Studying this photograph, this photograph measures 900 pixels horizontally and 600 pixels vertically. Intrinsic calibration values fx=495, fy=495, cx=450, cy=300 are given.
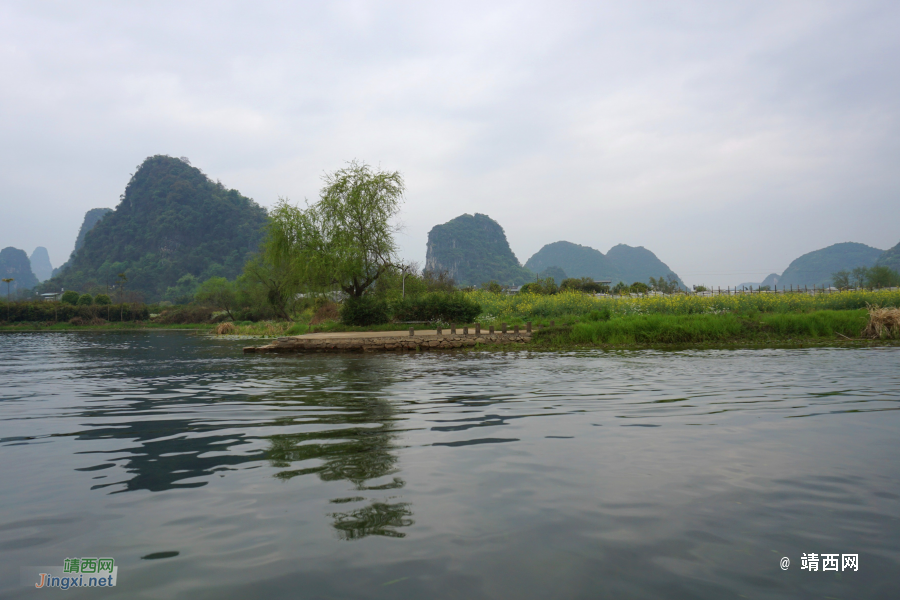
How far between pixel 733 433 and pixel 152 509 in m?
5.46

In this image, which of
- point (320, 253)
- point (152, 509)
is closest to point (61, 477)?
point (152, 509)

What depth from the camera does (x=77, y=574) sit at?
2.69 meters

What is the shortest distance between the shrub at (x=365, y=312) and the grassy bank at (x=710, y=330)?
36.3 feet

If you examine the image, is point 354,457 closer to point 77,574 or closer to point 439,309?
point 77,574

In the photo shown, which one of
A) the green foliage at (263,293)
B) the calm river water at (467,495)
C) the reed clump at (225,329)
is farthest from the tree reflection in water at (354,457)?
the green foliage at (263,293)

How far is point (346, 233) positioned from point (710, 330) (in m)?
20.2

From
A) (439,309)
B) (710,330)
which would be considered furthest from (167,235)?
(710,330)

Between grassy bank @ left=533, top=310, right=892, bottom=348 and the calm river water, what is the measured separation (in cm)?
1068

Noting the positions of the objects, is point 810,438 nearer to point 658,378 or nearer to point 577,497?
point 577,497

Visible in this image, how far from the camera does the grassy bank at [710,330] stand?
18344 mm

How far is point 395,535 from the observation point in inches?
118

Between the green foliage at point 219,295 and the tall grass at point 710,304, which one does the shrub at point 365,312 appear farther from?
the green foliage at point 219,295

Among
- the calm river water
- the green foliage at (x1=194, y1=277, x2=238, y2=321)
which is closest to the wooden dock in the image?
the calm river water

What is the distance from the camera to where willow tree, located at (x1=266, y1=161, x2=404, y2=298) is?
29.8m
